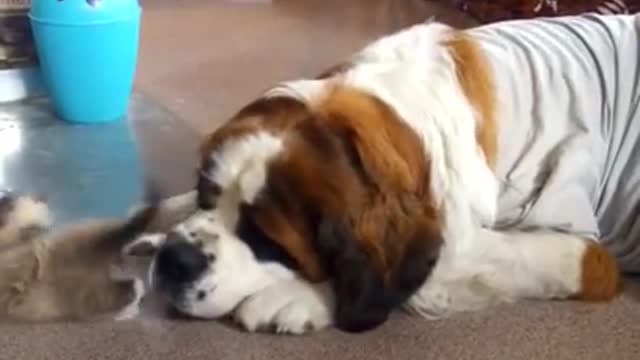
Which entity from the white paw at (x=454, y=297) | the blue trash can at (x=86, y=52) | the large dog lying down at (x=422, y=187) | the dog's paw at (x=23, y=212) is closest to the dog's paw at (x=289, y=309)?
the large dog lying down at (x=422, y=187)

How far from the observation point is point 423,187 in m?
1.33

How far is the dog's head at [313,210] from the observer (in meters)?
1.28

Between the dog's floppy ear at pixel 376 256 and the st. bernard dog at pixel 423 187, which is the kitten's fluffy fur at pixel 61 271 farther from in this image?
the dog's floppy ear at pixel 376 256

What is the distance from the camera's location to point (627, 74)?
4.99ft

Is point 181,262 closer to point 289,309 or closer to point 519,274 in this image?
point 289,309

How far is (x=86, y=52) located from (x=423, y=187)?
95 cm

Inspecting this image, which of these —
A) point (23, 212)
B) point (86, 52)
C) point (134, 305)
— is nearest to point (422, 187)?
point (134, 305)

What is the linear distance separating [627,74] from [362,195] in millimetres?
431

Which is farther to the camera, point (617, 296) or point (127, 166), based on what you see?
point (127, 166)

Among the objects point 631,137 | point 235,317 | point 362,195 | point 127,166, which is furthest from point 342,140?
point 127,166

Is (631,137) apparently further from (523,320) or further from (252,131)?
(252,131)

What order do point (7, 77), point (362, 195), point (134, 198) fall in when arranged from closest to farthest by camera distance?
point (362, 195)
point (134, 198)
point (7, 77)

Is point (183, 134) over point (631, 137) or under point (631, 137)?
under

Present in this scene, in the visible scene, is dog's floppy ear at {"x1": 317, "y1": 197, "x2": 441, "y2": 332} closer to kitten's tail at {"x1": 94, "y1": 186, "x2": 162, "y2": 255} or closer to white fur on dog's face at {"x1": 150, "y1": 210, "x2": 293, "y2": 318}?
white fur on dog's face at {"x1": 150, "y1": 210, "x2": 293, "y2": 318}
